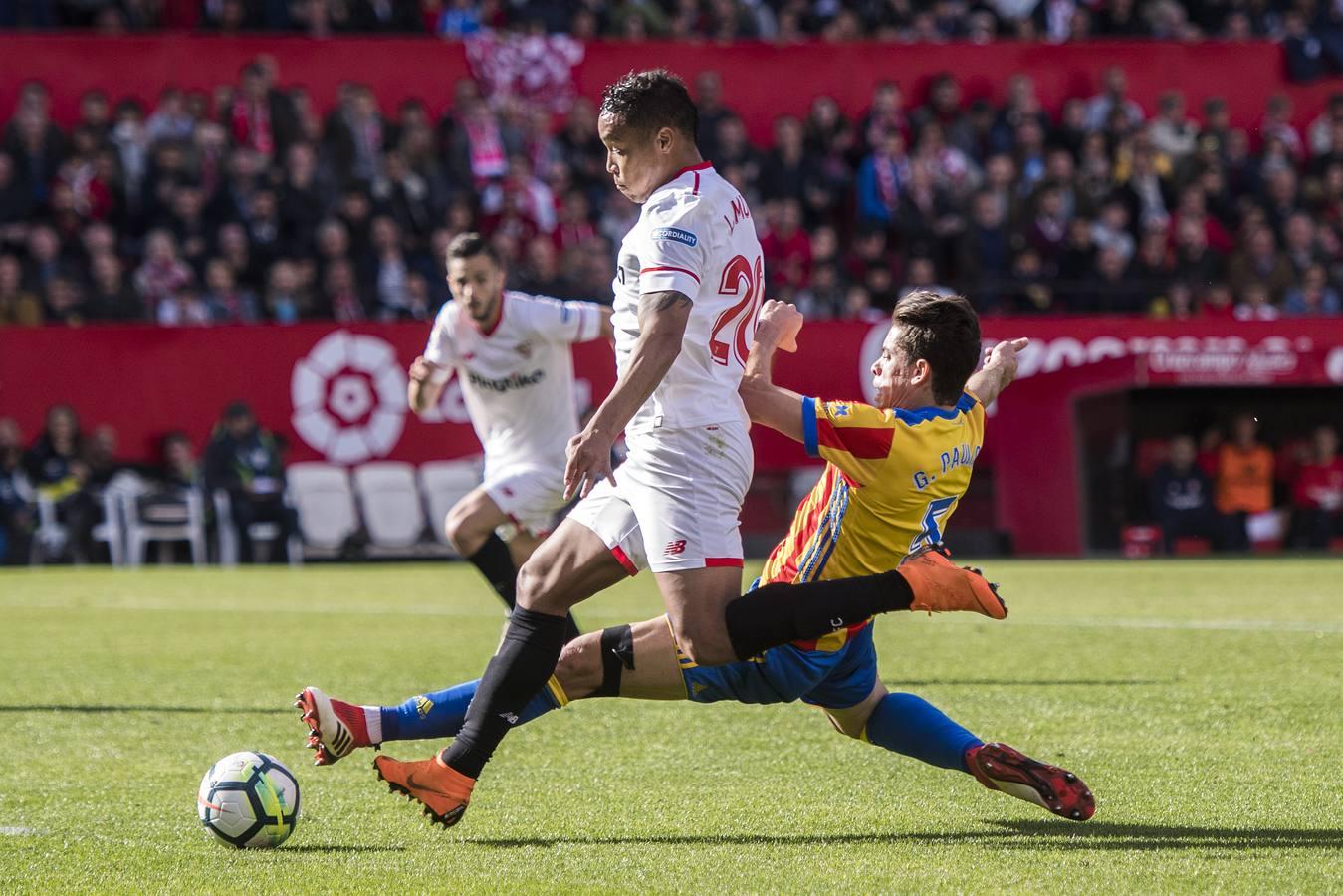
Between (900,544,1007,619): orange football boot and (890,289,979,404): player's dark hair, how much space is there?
0.55 meters

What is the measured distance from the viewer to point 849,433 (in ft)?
16.1

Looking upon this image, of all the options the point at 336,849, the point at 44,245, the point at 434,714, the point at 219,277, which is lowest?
the point at 336,849

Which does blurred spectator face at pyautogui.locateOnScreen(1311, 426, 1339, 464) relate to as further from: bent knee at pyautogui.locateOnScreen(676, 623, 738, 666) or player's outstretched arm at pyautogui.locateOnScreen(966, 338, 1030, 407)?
bent knee at pyautogui.locateOnScreen(676, 623, 738, 666)

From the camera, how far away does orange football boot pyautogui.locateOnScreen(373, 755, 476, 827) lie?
16.0 feet

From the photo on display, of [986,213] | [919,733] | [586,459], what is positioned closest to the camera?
[586,459]

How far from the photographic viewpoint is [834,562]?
203 inches

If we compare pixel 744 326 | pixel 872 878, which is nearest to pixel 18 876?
pixel 872 878

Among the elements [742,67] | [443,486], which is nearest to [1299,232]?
[742,67]

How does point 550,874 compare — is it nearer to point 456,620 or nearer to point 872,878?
point 872,878

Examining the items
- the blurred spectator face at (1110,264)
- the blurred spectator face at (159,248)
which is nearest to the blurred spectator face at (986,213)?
the blurred spectator face at (1110,264)

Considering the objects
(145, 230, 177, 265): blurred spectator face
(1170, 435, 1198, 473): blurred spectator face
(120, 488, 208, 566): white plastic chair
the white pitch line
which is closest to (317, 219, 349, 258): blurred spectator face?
(145, 230, 177, 265): blurred spectator face

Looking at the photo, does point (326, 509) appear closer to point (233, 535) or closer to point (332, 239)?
point (233, 535)

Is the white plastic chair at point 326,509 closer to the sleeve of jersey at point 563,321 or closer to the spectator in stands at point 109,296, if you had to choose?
the spectator in stands at point 109,296

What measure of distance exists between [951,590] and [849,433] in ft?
1.67
